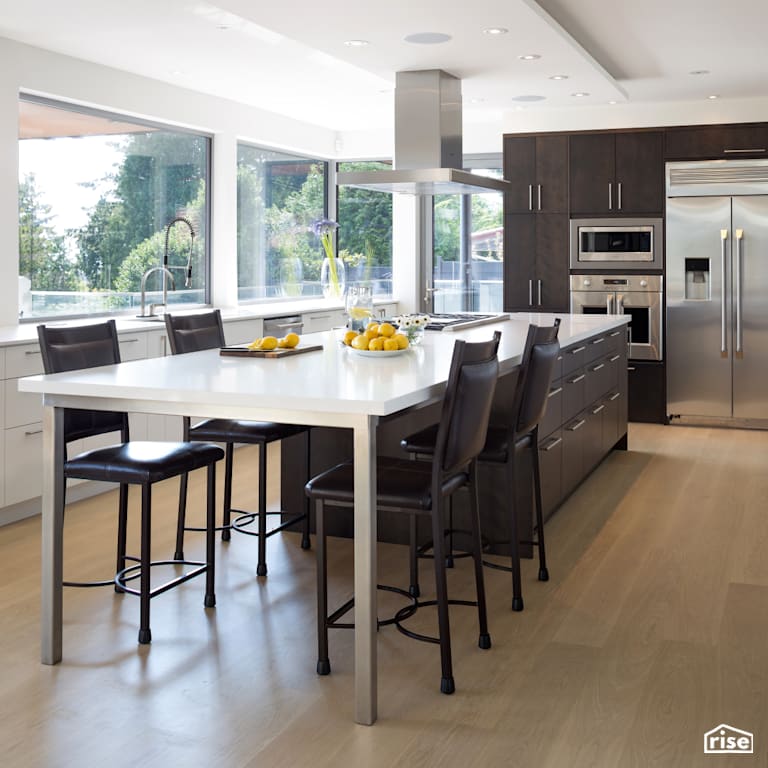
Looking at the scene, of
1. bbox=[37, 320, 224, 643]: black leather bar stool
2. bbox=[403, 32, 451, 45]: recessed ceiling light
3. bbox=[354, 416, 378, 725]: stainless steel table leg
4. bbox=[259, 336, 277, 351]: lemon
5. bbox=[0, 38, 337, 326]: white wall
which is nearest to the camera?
bbox=[354, 416, 378, 725]: stainless steel table leg

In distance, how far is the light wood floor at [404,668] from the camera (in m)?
2.55

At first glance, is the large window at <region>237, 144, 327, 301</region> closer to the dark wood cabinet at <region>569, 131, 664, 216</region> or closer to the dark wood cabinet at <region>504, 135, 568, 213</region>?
the dark wood cabinet at <region>504, 135, 568, 213</region>

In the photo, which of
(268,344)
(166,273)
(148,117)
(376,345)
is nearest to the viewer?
(376,345)

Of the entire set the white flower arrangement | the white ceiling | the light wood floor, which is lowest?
the light wood floor

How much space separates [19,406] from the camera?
4762mm

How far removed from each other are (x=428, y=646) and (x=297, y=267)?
242 inches

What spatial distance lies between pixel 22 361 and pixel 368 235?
5021 mm

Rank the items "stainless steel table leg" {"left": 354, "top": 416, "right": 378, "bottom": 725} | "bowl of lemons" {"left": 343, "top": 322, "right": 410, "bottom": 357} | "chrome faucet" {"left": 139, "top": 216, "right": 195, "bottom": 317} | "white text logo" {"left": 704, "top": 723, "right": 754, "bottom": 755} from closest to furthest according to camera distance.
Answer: "white text logo" {"left": 704, "top": 723, "right": 754, "bottom": 755}
"stainless steel table leg" {"left": 354, "top": 416, "right": 378, "bottom": 725}
"bowl of lemons" {"left": 343, "top": 322, "right": 410, "bottom": 357}
"chrome faucet" {"left": 139, "top": 216, "right": 195, "bottom": 317}

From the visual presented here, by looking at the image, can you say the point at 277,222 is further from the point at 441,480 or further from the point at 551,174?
the point at 441,480

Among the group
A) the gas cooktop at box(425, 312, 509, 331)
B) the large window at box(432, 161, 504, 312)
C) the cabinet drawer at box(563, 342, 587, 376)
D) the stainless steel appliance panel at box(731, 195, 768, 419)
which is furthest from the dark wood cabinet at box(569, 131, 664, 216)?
the cabinet drawer at box(563, 342, 587, 376)

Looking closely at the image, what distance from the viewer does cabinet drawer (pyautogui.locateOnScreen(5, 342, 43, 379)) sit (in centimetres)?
469

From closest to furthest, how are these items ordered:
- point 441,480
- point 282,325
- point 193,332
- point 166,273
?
1. point 441,480
2. point 193,332
3. point 166,273
4. point 282,325

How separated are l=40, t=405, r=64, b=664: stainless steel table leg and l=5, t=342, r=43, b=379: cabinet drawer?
5.63 ft

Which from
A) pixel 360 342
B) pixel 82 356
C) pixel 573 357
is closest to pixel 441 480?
pixel 360 342
